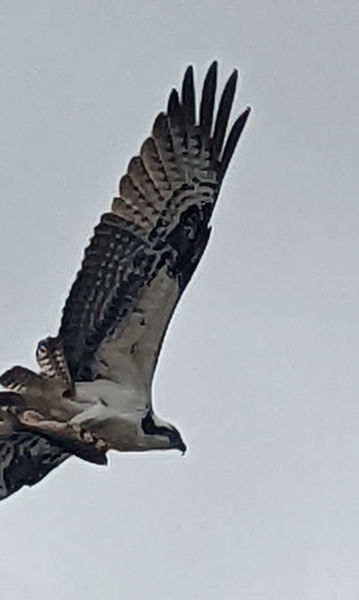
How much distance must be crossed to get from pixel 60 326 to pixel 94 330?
0.73ft

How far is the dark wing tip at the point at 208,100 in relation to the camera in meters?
11.6

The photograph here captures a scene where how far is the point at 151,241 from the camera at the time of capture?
11.8 metres

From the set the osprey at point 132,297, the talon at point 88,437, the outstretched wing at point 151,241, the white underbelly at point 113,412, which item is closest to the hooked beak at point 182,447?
the osprey at point 132,297

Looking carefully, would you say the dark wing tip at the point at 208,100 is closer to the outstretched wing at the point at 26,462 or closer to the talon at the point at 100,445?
the talon at the point at 100,445

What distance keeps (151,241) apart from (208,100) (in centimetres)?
94

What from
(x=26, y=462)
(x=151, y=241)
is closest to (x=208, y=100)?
(x=151, y=241)

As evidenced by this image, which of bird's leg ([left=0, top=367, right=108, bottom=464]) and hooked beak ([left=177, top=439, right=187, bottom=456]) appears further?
hooked beak ([left=177, top=439, right=187, bottom=456])

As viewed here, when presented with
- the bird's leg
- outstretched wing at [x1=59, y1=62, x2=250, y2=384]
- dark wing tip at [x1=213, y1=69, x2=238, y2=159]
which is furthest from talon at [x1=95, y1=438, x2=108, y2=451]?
dark wing tip at [x1=213, y1=69, x2=238, y2=159]

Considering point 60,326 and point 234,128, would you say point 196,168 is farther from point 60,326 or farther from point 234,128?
point 60,326

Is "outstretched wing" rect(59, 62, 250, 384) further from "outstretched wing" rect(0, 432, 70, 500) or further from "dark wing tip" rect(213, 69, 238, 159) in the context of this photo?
"outstretched wing" rect(0, 432, 70, 500)

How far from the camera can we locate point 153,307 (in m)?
11.6

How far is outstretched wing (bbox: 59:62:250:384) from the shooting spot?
11.6 metres

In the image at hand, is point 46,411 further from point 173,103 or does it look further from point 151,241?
point 173,103

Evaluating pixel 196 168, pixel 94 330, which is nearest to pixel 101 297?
pixel 94 330
